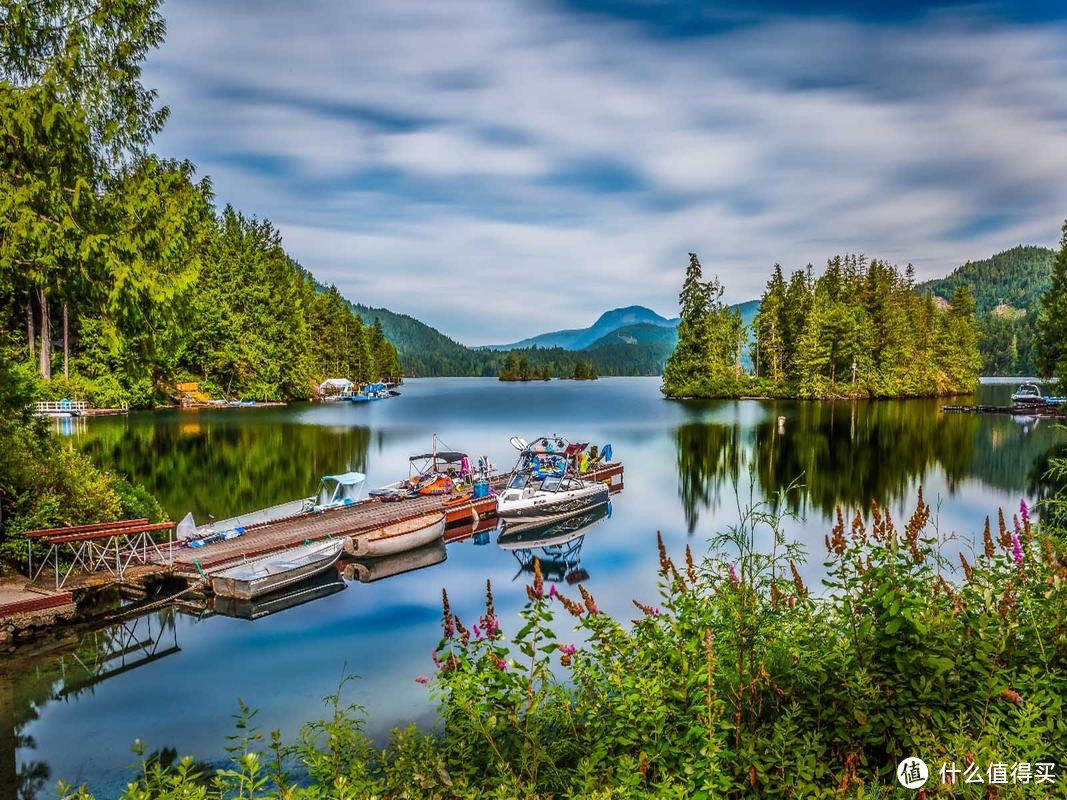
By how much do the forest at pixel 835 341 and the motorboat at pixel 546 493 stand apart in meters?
58.6

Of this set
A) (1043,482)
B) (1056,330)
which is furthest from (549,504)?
(1056,330)

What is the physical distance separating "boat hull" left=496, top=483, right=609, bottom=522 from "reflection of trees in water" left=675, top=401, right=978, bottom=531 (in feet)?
12.5

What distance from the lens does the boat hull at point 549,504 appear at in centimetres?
2214

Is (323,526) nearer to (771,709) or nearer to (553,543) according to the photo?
(553,543)

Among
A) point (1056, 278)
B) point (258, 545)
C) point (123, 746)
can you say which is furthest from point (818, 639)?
point (1056, 278)

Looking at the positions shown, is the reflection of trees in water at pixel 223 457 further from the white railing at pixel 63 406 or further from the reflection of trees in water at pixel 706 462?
the reflection of trees in water at pixel 706 462

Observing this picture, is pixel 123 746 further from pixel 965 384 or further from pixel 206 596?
pixel 965 384

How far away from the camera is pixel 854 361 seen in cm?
7650

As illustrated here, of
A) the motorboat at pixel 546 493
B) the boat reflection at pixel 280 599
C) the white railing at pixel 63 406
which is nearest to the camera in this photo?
the boat reflection at pixel 280 599

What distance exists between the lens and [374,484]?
96.9ft

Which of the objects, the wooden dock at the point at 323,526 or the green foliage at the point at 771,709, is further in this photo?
the wooden dock at the point at 323,526

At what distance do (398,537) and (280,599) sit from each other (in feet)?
14.0

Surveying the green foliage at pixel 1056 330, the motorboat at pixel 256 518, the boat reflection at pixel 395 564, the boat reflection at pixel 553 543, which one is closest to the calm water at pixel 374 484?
the boat reflection at pixel 553 543

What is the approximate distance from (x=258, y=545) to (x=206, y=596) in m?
2.97
